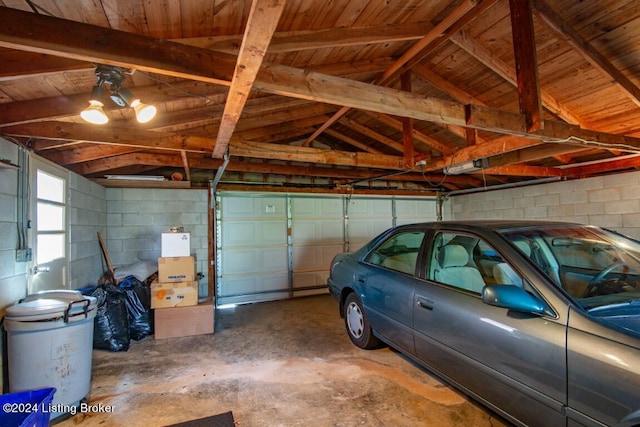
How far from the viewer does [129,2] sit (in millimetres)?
1738

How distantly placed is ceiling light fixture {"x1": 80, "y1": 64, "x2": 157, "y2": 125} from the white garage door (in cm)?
321

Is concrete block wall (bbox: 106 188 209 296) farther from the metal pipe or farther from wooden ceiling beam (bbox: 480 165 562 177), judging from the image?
the metal pipe

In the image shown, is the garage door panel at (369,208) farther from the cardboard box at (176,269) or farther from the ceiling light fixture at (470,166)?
the cardboard box at (176,269)

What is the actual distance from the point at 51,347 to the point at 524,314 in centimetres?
305

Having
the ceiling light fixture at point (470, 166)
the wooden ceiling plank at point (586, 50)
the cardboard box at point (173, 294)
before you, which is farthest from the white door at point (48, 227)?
the wooden ceiling plank at point (586, 50)

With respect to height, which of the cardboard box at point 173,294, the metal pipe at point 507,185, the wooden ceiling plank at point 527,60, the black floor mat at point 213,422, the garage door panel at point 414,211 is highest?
the wooden ceiling plank at point 527,60

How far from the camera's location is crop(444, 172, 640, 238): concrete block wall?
185 inches

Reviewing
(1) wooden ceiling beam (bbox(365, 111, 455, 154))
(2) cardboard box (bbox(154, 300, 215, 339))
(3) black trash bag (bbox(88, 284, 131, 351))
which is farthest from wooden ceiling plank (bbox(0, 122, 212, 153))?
(1) wooden ceiling beam (bbox(365, 111, 455, 154))

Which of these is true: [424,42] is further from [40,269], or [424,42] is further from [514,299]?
[40,269]

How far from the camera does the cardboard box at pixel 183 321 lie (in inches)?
148

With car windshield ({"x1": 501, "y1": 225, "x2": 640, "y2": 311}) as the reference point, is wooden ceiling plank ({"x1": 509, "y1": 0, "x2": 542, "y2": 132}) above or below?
above

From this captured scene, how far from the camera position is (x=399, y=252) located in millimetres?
2926

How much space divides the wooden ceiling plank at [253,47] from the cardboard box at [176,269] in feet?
7.55

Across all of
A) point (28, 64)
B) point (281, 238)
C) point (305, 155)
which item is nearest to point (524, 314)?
point (305, 155)
